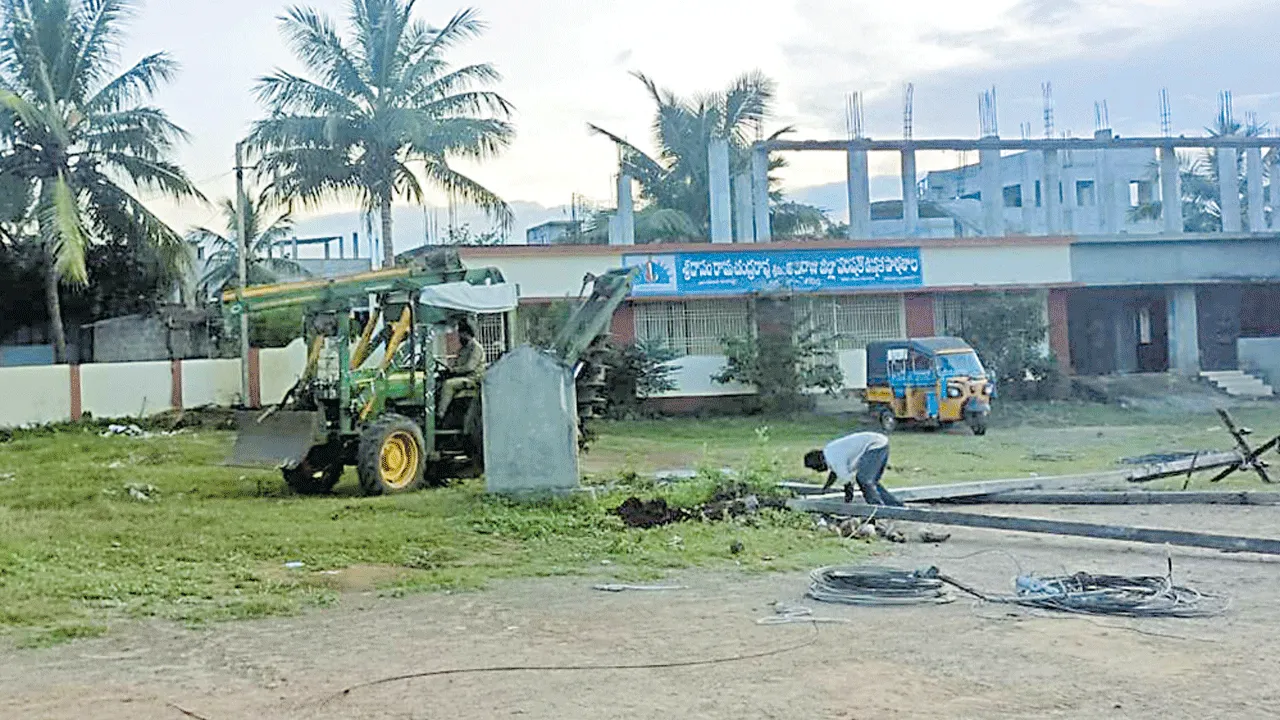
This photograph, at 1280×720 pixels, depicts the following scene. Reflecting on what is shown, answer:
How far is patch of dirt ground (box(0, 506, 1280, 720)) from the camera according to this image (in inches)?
266

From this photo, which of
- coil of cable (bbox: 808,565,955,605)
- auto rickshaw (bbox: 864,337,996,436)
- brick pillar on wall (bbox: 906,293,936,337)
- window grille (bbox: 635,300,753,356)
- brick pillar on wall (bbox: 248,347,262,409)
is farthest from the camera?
brick pillar on wall (bbox: 906,293,936,337)

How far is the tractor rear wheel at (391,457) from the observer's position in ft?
52.9

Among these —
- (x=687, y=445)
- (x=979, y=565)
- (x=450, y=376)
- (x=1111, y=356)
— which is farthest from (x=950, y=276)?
(x=979, y=565)

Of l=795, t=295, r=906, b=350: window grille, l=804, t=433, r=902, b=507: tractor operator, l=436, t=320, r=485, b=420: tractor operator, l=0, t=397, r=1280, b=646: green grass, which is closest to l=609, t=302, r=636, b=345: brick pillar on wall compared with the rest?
l=795, t=295, r=906, b=350: window grille

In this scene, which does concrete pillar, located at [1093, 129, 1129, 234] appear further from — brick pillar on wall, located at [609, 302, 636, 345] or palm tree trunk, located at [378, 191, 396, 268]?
palm tree trunk, located at [378, 191, 396, 268]

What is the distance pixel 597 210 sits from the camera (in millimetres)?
45500

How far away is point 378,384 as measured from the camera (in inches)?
669

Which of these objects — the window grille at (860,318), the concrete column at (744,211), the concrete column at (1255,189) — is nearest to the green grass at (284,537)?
the window grille at (860,318)

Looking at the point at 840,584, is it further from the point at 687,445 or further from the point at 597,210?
the point at 597,210

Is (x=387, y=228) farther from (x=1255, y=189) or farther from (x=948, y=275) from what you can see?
(x=1255, y=189)

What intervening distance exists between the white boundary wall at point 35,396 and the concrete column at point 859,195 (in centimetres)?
2166

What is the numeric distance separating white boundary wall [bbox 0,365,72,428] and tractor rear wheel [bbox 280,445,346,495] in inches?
461

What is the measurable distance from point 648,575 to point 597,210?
3523cm

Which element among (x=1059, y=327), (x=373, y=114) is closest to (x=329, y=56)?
(x=373, y=114)
